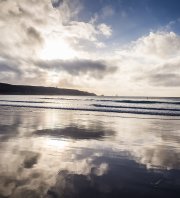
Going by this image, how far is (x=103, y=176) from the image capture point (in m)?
6.96

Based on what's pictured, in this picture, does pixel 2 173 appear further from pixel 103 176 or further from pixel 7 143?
pixel 7 143

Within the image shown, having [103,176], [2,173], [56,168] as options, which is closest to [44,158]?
[56,168]

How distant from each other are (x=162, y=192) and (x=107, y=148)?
5352 mm

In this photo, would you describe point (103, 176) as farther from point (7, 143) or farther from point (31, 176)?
point (7, 143)

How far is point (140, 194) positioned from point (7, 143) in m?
7.56

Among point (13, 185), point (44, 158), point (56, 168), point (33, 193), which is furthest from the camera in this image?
point (44, 158)

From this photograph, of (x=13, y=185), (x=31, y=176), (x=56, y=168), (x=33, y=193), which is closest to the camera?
(x=33, y=193)

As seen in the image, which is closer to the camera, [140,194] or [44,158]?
[140,194]

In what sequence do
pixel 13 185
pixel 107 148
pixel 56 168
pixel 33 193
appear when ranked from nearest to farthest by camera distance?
pixel 33 193, pixel 13 185, pixel 56 168, pixel 107 148

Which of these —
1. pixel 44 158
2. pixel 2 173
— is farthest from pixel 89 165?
pixel 2 173

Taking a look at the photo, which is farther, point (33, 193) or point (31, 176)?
point (31, 176)

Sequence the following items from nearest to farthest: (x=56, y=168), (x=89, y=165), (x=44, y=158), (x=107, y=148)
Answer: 1. (x=56, y=168)
2. (x=89, y=165)
3. (x=44, y=158)
4. (x=107, y=148)

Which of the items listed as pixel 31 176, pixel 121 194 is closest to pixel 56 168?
pixel 31 176

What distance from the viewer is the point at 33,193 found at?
555cm
